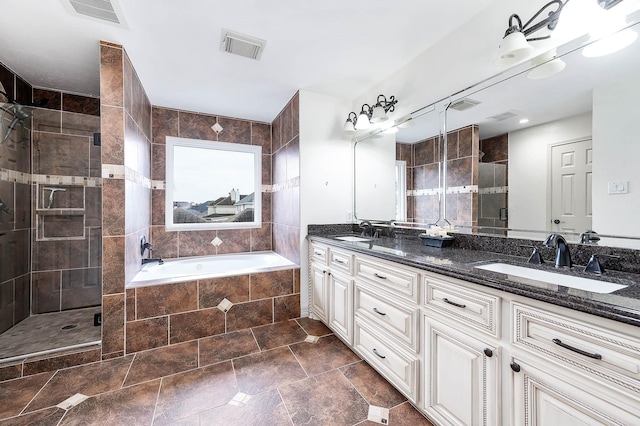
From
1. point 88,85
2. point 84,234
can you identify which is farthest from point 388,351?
point 88,85

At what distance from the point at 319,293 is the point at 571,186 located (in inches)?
77.6

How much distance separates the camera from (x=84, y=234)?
8.41ft

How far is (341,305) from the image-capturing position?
2.15m

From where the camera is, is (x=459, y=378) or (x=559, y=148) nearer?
(x=459, y=378)

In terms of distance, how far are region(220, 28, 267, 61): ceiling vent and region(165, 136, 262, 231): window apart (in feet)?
5.27

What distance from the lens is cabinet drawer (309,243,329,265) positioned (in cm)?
242

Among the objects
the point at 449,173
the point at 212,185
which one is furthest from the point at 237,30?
the point at 212,185

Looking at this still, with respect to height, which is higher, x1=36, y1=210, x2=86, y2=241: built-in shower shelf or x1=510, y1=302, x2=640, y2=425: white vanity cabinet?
x1=36, y1=210, x2=86, y2=241: built-in shower shelf

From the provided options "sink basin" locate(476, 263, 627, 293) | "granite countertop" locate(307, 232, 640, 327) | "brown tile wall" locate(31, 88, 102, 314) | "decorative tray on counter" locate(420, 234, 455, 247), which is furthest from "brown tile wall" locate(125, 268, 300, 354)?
"sink basin" locate(476, 263, 627, 293)

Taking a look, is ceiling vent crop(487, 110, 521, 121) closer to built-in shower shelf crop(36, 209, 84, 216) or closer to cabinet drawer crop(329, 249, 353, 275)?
cabinet drawer crop(329, 249, 353, 275)

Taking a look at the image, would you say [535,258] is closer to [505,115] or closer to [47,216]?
[505,115]

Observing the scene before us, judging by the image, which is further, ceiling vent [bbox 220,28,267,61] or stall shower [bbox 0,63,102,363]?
stall shower [bbox 0,63,102,363]

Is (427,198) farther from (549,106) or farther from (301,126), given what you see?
(301,126)

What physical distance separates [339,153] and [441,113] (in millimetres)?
1159
